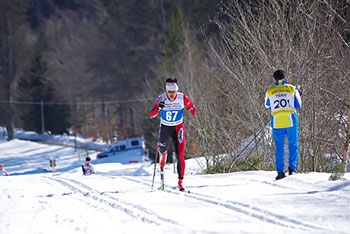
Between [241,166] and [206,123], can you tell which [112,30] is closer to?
[206,123]

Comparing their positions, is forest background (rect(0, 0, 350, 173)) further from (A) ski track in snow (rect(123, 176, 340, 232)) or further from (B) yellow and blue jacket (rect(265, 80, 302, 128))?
(A) ski track in snow (rect(123, 176, 340, 232))

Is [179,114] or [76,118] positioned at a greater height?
[76,118]

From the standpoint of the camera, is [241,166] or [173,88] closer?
[173,88]

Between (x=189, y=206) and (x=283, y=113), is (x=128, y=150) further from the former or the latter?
(x=189, y=206)

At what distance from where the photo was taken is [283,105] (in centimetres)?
899

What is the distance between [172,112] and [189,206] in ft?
7.82

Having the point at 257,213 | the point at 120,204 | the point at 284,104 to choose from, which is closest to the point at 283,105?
the point at 284,104

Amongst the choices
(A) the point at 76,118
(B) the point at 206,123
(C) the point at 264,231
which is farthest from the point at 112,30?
(C) the point at 264,231

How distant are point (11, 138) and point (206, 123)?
147 ft

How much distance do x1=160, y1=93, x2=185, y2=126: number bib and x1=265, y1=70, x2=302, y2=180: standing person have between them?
67.3 inches

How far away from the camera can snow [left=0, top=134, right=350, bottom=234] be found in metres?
5.85

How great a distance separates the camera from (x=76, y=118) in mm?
69438

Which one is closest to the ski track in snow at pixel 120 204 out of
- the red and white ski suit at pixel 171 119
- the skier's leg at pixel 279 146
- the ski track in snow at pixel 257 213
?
the ski track in snow at pixel 257 213

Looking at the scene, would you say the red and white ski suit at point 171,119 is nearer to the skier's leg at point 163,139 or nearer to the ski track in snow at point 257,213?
the skier's leg at point 163,139
